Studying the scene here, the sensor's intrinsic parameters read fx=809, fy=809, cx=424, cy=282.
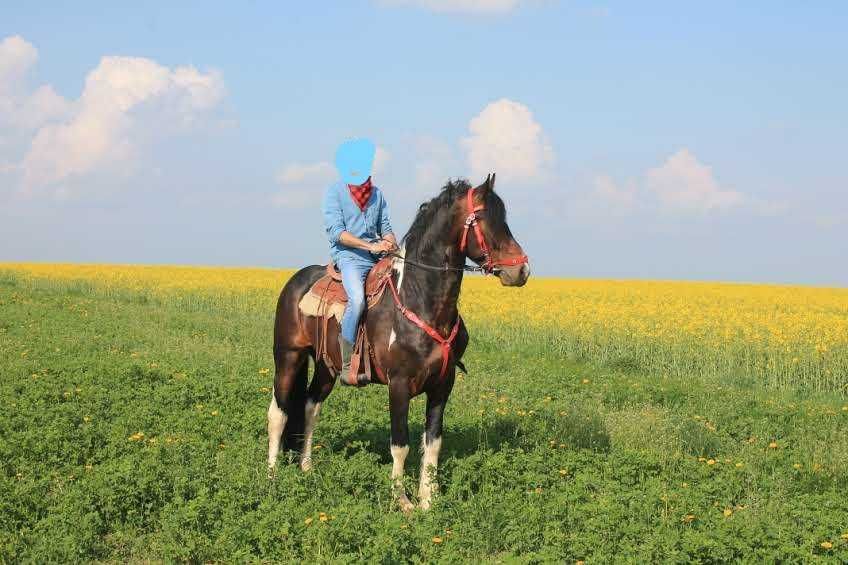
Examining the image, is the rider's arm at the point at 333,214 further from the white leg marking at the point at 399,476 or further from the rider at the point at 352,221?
the white leg marking at the point at 399,476

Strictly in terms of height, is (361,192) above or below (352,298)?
above

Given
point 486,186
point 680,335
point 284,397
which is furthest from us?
point 680,335

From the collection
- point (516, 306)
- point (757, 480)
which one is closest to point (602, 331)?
point (516, 306)

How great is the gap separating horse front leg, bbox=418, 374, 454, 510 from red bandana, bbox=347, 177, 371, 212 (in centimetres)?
176

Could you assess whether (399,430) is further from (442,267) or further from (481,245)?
(481,245)

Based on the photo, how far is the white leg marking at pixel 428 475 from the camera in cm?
681

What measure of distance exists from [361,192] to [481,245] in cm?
152

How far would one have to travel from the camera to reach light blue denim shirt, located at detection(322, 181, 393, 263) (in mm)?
7266

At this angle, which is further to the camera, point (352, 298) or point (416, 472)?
point (416, 472)

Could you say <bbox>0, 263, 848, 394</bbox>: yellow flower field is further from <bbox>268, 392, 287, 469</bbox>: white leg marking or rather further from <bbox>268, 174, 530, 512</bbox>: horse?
<bbox>268, 174, 530, 512</bbox>: horse

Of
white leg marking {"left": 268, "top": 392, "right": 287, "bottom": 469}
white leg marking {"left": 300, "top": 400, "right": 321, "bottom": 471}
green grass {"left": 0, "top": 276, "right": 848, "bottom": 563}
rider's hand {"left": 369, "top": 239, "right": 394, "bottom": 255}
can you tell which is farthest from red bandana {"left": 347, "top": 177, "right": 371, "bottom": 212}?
green grass {"left": 0, "top": 276, "right": 848, "bottom": 563}

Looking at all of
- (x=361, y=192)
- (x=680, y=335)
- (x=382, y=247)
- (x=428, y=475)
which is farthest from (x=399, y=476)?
(x=680, y=335)

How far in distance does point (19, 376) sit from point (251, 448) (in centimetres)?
575

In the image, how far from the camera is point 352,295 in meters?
7.14
